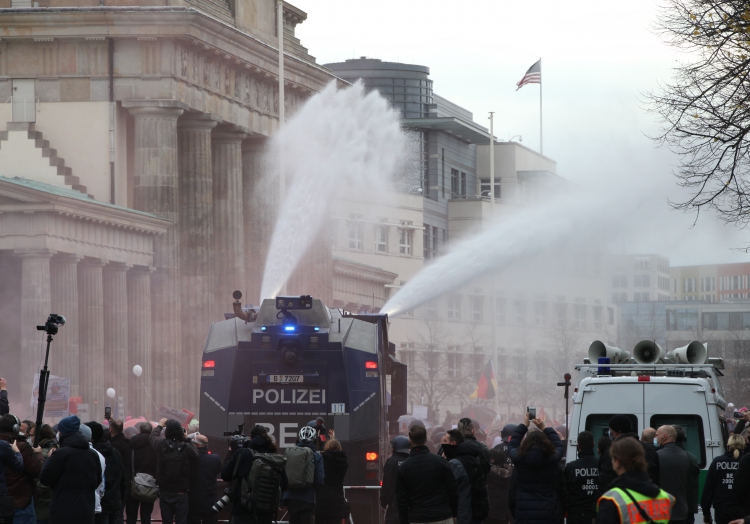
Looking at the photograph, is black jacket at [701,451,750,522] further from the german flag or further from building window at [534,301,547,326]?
building window at [534,301,547,326]

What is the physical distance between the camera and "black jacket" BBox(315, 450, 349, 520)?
17797 mm

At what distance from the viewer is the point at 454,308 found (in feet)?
318

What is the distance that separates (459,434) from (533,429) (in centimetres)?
103

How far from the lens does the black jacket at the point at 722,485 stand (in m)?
15.4

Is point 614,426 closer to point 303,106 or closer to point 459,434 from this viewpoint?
point 459,434

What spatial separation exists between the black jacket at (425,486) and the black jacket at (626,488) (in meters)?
4.88

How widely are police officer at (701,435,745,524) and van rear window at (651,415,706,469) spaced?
5.16 feet

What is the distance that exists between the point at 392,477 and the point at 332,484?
0.76 metres

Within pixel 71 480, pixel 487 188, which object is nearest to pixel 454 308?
pixel 487 188

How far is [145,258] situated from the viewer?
51.5 m

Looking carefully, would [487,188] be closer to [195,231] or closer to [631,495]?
[195,231]

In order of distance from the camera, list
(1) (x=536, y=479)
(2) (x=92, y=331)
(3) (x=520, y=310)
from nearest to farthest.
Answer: (1) (x=536, y=479) → (2) (x=92, y=331) → (3) (x=520, y=310)

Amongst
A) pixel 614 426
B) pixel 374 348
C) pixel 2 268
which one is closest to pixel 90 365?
pixel 2 268

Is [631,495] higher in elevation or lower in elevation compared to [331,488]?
higher
